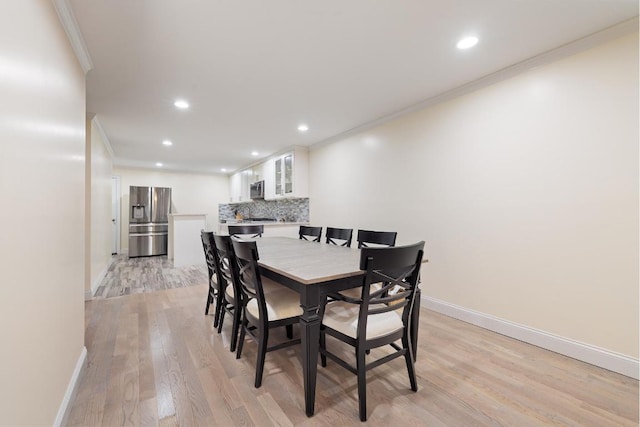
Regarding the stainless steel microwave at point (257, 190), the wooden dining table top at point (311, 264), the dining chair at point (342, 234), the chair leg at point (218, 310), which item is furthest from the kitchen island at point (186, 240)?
the wooden dining table top at point (311, 264)

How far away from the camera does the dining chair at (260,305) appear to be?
164cm

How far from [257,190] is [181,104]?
3.10 metres

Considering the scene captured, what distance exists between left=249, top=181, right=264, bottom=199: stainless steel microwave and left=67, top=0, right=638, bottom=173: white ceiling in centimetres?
250

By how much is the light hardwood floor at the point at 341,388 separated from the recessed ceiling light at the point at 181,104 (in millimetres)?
2406

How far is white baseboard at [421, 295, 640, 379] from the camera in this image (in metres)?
1.84

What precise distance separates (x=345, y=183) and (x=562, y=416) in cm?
333

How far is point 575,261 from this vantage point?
6.73ft

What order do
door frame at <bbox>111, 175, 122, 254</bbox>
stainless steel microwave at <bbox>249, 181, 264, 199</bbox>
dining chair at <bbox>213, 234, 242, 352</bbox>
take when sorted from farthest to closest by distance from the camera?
door frame at <bbox>111, 175, 122, 254</bbox>
stainless steel microwave at <bbox>249, 181, 264, 199</bbox>
dining chair at <bbox>213, 234, 242, 352</bbox>

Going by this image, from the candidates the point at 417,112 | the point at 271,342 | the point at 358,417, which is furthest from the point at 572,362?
the point at 417,112

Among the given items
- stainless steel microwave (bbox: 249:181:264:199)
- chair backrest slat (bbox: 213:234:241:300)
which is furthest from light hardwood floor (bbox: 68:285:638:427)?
stainless steel microwave (bbox: 249:181:264:199)

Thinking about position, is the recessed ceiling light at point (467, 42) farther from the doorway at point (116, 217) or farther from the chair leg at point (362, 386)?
the doorway at point (116, 217)

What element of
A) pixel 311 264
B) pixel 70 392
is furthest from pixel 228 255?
pixel 70 392

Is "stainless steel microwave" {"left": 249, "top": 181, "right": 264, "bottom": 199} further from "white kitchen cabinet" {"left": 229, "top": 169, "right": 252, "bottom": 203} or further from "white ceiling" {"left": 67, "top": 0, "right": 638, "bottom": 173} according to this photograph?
"white ceiling" {"left": 67, "top": 0, "right": 638, "bottom": 173}

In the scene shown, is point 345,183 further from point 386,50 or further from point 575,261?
point 575,261
